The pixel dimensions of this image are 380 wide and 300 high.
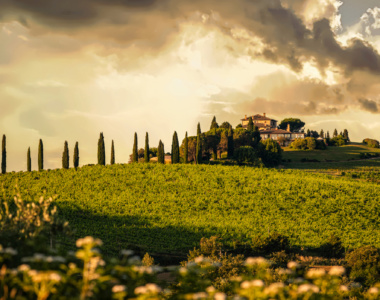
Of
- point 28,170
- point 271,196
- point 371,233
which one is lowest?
point 371,233

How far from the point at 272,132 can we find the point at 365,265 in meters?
121

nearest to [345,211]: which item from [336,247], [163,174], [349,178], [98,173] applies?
[336,247]

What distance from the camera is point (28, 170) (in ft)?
269

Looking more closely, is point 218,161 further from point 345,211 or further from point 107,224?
point 107,224

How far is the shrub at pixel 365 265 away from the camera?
31.4 metres

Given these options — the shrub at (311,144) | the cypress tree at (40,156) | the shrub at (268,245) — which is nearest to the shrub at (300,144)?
the shrub at (311,144)

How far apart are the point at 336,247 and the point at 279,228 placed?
9.15 m

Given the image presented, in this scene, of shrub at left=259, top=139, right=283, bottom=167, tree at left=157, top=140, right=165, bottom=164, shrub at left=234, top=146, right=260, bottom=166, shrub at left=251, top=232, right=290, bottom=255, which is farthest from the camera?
shrub at left=259, top=139, right=283, bottom=167

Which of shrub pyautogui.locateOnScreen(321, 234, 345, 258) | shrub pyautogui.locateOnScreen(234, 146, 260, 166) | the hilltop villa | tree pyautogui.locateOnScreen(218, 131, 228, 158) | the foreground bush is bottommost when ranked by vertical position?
shrub pyautogui.locateOnScreen(321, 234, 345, 258)

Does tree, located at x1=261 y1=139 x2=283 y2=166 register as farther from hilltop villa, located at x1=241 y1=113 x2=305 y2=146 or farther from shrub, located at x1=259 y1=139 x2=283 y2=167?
hilltop villa, located at x1=241 y1=113 x2=305 y2=146

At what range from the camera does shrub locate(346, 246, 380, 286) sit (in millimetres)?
31422

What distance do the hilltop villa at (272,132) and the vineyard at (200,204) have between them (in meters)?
62.6

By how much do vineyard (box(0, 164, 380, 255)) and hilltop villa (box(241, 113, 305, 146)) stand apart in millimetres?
62614

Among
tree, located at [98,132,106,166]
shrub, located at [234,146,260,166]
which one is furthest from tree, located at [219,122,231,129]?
tree, located at [98,132,106,166]
